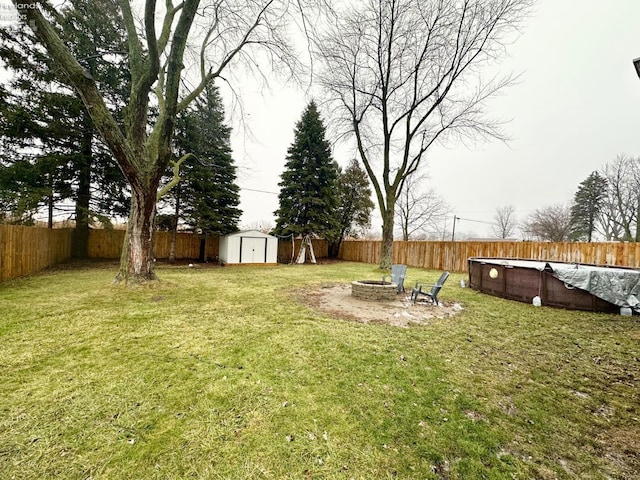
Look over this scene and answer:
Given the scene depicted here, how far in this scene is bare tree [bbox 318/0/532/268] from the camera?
10.4m

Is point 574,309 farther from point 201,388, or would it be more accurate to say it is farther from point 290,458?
point 201,388

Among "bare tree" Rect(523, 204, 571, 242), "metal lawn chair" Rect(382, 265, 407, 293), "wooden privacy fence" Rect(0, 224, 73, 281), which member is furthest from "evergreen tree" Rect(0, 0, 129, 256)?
"bare tree" Rect(523, 204, 571, 242)

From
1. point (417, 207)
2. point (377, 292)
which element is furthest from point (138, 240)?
point (417, 207)

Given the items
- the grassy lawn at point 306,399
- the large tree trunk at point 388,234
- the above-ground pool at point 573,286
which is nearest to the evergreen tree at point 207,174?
the large tree trunk at point 388,234

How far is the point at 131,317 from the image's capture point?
4.48 m

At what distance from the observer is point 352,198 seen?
21891mm

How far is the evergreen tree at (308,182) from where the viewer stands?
18094 mm

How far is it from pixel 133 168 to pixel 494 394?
786cm

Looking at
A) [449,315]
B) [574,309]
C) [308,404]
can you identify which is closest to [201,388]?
[308,404]

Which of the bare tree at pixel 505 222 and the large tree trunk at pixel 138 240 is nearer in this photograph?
the large tree trunk at pixel 138 240

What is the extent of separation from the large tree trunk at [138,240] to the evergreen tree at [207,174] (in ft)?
26.4

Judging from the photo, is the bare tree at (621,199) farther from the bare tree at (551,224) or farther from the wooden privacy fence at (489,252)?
the wooden privacy fence at (489,252)

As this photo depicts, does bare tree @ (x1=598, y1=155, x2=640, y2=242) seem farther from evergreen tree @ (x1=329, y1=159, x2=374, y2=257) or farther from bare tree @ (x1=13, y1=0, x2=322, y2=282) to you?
bare tree @ (x1=13, y1=0, x2=322, y2=282)

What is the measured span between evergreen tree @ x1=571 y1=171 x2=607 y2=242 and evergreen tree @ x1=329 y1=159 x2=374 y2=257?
21957 mm
